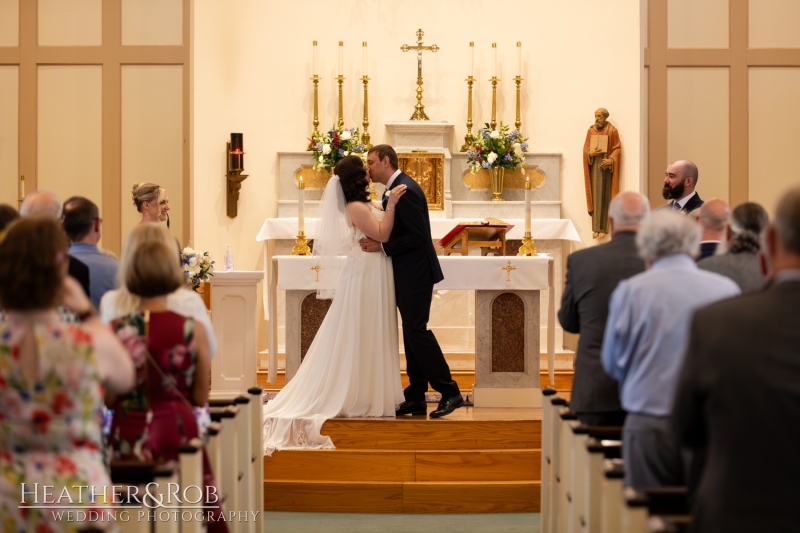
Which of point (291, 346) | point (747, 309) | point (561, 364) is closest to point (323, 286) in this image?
point (291, 346)

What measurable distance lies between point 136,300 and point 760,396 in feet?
6.78

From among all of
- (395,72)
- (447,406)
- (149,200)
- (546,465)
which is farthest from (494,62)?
(546,465)

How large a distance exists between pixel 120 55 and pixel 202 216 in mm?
1888

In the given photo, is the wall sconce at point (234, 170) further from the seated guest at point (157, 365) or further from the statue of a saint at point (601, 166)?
the seated guest at point (157, 365)

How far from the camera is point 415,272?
19.9 ft

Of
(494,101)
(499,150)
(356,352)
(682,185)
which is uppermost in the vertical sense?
(494,101)

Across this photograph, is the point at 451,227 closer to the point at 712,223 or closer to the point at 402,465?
the point at 402,465

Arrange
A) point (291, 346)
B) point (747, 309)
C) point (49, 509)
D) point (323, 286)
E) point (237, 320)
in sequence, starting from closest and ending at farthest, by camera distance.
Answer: point (747, 309)
point (49, 509)
point (323, 286)
point (291, 346)
point (237, 320)

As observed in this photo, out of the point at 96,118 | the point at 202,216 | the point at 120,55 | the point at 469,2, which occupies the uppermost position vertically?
the point at 469,2

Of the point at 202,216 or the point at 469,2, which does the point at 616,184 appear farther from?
the point at 202,216

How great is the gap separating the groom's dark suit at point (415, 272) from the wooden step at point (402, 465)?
548mm

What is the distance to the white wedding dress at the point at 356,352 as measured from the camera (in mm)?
6070

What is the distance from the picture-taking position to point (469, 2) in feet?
33.0

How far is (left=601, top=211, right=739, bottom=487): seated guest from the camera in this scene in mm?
3150
